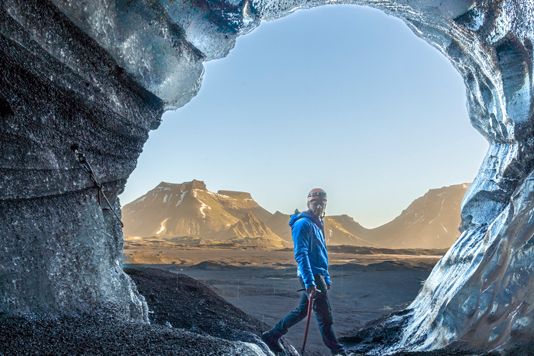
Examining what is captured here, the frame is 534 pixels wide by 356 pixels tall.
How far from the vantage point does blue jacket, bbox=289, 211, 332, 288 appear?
379cm

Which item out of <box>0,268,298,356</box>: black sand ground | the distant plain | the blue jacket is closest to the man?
the blue jacket

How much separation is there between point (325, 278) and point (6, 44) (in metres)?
3.75

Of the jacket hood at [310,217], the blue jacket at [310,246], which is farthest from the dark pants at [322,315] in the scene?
the jacket hood at [310,217]

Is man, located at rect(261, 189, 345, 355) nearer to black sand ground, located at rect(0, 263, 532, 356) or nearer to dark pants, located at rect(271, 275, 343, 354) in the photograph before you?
dark pants, located at rect(271, 275, 343, 354)

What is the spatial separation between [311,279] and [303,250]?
1.09ft

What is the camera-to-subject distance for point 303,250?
3799mm

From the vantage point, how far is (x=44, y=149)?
2609 millimetres

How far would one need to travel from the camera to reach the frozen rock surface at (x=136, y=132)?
242cm

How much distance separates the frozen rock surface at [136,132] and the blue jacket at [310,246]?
1.59 meters

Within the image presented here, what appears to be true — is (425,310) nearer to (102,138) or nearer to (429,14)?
(429,14)

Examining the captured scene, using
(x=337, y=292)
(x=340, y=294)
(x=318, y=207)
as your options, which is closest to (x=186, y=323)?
(x=318, y=207)

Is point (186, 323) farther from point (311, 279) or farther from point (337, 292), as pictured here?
point (337, 292)

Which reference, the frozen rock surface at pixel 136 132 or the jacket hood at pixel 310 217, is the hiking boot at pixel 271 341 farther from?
the frozen rock surface at pixel 136 132

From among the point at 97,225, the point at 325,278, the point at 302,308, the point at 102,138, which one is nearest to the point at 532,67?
the point at 325,278
